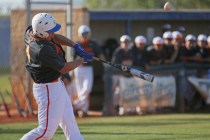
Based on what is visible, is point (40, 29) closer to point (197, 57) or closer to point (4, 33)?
point (197, 57)

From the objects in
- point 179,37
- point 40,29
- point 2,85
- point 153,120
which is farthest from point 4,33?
point 40,29

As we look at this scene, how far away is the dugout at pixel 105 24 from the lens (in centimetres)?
1691

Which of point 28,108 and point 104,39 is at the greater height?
point 104,39

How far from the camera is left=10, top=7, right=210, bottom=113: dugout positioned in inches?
666

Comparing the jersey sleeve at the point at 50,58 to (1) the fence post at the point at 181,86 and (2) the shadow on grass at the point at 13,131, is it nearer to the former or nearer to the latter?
(2) the shadow on grass at the point at 13,131

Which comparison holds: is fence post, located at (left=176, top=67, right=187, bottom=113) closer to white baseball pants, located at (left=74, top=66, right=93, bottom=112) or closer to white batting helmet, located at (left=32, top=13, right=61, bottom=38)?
white baseball pants, located at (left=74, top=66, right=93, bottom=112)

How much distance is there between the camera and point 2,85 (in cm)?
2806

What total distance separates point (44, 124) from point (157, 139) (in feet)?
8.78

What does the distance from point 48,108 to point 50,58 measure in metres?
0.70

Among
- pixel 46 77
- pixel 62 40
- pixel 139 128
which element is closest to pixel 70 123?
pixel 46 77

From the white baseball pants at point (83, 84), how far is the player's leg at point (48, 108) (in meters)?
7.01

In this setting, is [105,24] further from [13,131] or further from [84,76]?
[13,131]

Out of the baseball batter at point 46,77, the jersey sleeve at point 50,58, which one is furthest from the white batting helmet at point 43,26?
the jersey sleeve at point 50,58

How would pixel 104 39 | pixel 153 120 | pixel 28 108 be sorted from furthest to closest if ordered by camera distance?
pixel 104 39, pixel 28 108, pixel 153 120
